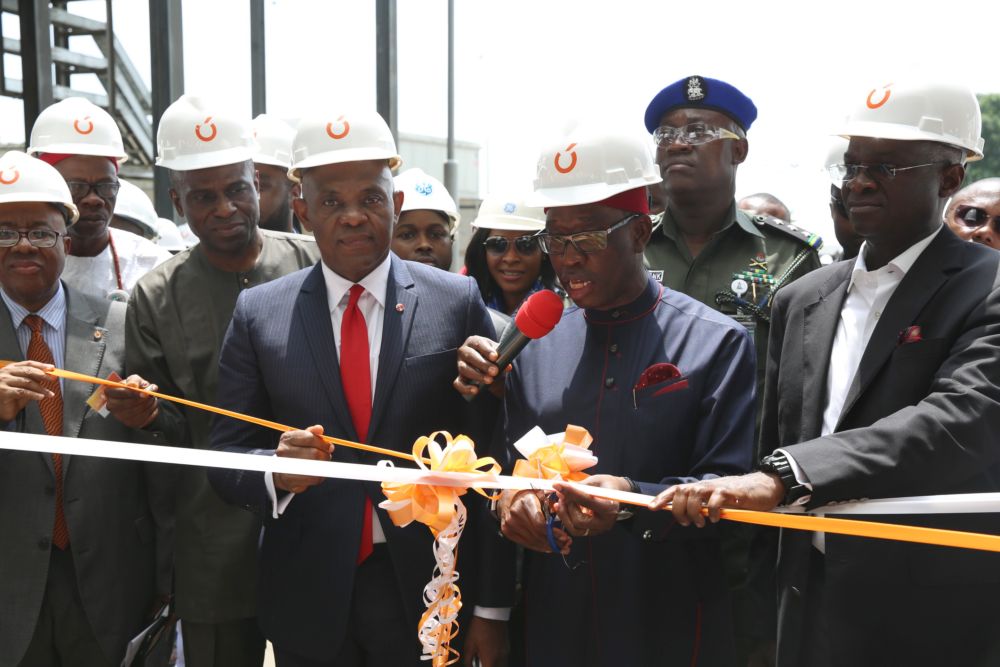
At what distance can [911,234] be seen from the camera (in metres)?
3.28

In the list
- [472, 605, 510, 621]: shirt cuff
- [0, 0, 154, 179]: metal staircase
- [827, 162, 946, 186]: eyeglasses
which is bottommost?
[472, 605, 510, 621]: shirt cuff

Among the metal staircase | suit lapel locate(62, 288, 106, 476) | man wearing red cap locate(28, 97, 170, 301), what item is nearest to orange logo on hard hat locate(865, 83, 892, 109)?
suit lapel locate(62, 288, 106, 476)

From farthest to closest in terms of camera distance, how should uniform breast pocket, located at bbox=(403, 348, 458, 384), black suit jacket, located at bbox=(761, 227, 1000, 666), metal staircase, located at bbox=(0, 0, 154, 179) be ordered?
metal staircase, located at bbox=(0, 0, 154, 179) < uniform breast pocket, located at bbox=(403, 348, 458, 384) < black suit jacket, located at bbox=(761, 227, 1000, 666)

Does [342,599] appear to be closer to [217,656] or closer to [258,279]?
[217,656]

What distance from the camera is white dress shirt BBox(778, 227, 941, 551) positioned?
3293mm

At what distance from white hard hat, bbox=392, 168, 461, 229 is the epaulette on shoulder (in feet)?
6.17

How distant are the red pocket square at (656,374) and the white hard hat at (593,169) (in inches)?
23.7

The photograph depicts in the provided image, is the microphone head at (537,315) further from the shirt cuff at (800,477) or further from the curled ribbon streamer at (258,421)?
the shirt cuff at (800,477)

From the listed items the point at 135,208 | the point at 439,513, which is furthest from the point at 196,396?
the point at 135,208

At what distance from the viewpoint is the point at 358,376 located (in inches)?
142

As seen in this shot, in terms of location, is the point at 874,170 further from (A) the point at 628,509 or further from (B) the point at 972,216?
(B) the point at 972,216

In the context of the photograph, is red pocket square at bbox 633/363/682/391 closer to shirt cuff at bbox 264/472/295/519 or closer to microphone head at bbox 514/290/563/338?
microphone head at bbox 514/290/563/338

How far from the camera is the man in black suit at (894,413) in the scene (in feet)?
9.46

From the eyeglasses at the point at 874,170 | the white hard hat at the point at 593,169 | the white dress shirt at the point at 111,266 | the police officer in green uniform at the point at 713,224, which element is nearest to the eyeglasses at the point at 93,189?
the white dress shirt at the point at 111,266
